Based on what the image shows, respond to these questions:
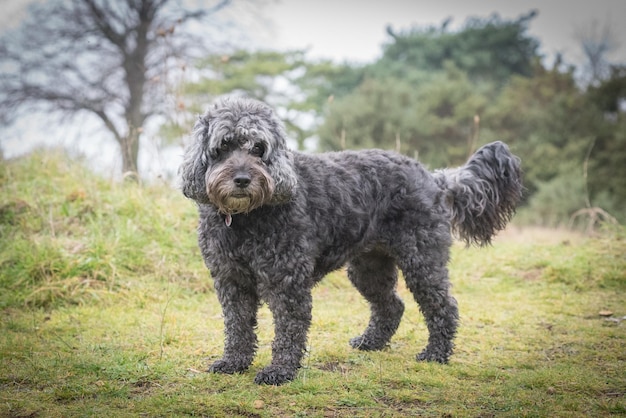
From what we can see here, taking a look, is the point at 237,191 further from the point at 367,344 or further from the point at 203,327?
the point at 203,327

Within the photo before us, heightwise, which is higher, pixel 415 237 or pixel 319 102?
pixel 319 102

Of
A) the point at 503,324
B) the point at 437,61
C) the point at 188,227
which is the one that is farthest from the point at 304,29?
the point at 503,324

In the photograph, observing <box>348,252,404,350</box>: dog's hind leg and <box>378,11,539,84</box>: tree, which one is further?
<box>378,11,539,84</box>: tree

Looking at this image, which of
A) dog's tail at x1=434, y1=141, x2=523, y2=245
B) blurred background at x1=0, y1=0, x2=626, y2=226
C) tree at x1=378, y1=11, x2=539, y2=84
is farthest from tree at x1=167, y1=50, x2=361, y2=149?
dog's tail at x1=434, y1=141, x2=523, y2=245

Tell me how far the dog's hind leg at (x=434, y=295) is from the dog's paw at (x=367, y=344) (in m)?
0.50

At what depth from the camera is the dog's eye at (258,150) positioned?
453cm

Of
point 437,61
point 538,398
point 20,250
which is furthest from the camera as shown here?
point 437,61

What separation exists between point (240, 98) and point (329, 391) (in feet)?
7.74

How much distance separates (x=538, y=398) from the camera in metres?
4.39

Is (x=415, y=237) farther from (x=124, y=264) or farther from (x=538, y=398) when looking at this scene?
(x=124, y=264)

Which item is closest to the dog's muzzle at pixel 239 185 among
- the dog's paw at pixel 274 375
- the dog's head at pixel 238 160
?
the dog's head at pixel 238 160

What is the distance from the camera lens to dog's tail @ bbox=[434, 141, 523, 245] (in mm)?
5832

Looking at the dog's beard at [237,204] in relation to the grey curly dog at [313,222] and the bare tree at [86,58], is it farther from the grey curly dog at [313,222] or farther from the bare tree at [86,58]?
the bare tree at [86,58]

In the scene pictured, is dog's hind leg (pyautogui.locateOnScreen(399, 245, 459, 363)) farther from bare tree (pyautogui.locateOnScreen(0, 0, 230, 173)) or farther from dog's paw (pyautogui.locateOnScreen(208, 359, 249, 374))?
bare tree (pyautogui.locateOnScreen(0, 0, 230, 173))
